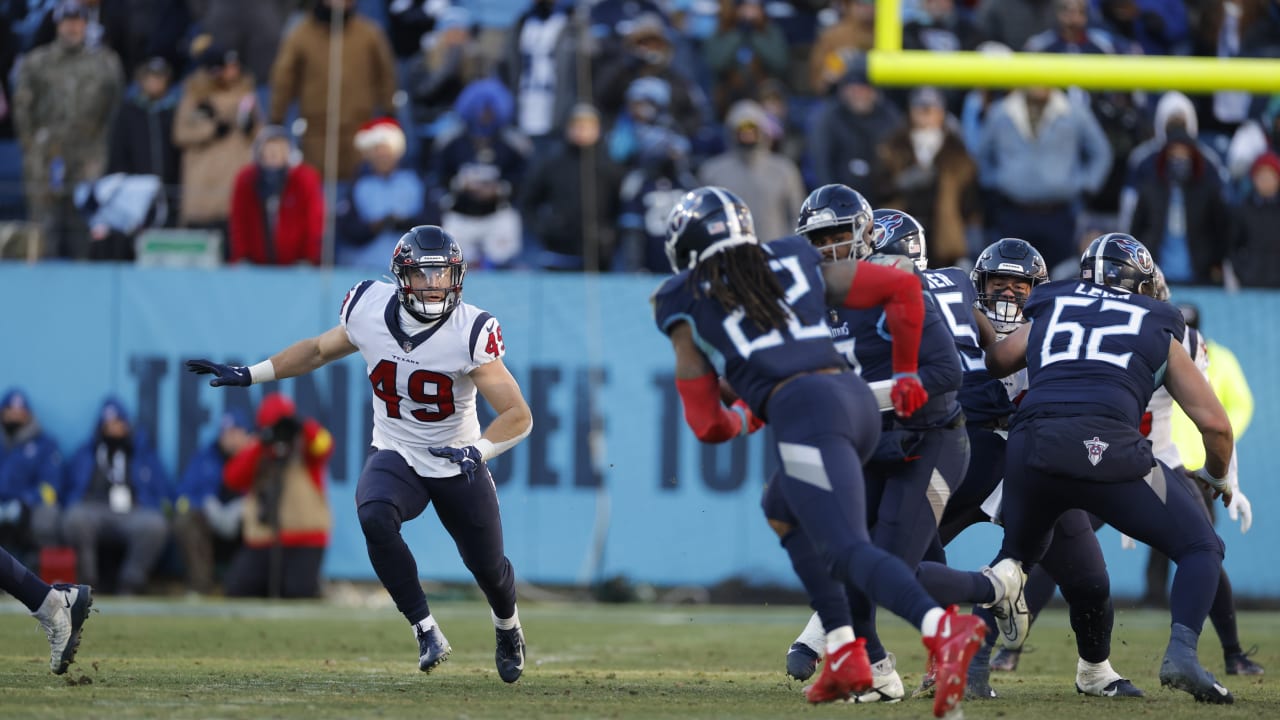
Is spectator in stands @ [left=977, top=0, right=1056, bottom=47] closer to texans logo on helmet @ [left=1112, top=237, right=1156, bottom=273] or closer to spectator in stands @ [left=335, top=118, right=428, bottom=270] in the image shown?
spectator in stands @ [left=335, top=118, right=428, bottom=270]

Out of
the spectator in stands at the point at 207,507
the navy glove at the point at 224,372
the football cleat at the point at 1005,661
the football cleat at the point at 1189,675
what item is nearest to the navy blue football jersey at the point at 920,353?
the football cleat at the point at 1189,675

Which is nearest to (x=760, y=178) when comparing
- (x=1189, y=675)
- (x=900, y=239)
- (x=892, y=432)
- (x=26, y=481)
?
(x=26, y=481)

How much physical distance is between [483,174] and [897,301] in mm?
7642

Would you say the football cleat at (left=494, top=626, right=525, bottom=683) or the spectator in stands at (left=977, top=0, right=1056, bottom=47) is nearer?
the football cleat at (left=494, top=626, right=525, bottom=683)

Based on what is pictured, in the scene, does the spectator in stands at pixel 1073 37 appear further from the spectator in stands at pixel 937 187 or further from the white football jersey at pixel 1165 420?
the white football jersey at pixel 1165 420

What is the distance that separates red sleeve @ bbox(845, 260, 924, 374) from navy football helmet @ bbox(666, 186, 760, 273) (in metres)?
0.39

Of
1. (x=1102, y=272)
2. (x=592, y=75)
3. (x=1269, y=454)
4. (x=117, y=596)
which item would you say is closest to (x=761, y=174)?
(x=592, y=75)

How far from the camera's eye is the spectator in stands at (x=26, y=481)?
12.9 m

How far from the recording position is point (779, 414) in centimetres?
594

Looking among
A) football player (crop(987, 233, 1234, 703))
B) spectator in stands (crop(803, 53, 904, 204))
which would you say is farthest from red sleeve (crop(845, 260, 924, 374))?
spectator in stands (crop(803, 53, 904, 204))

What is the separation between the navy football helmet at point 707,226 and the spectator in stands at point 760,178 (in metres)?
7.19

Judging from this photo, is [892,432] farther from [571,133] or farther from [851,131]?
[851,131]

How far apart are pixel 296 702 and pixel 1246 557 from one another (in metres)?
8.96

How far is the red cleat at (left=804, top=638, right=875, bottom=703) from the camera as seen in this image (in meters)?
5.85
